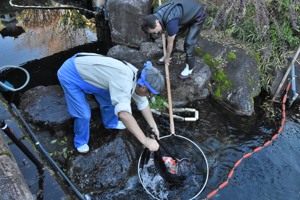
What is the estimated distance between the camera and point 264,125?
6.53 metres

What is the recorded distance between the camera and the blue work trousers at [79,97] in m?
4.57

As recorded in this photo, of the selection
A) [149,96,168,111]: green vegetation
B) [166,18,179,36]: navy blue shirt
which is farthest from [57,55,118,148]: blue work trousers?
[166,18,179,36]: navy blue shirt

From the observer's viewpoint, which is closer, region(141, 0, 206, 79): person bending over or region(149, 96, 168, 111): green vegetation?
region(141, 0, 206, 79): person bending over

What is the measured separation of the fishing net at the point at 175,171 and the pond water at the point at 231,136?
0.78 feet

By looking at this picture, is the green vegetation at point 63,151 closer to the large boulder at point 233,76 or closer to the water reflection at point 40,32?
the large boulder at point 233,76

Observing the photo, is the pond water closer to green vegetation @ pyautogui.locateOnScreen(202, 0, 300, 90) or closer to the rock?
the rock

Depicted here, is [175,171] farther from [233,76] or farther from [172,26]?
[233,76]

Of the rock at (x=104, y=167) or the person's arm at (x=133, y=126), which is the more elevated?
the person's arm at (x=133, y=126)

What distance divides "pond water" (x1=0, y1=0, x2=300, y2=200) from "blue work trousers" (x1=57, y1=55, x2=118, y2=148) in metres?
1.24

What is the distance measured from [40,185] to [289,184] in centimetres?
432

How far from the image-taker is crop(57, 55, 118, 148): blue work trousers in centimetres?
457

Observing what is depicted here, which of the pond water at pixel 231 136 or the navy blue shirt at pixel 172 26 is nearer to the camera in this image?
the pond water at pixel 231 136

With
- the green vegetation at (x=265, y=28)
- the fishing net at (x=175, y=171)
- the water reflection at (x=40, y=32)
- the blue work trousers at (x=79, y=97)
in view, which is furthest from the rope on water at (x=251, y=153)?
the water reflection at (x=40, y=32)

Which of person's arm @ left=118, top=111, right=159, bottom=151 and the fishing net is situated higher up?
person's arm @ left=118, top=111, right=159, bottom=151
